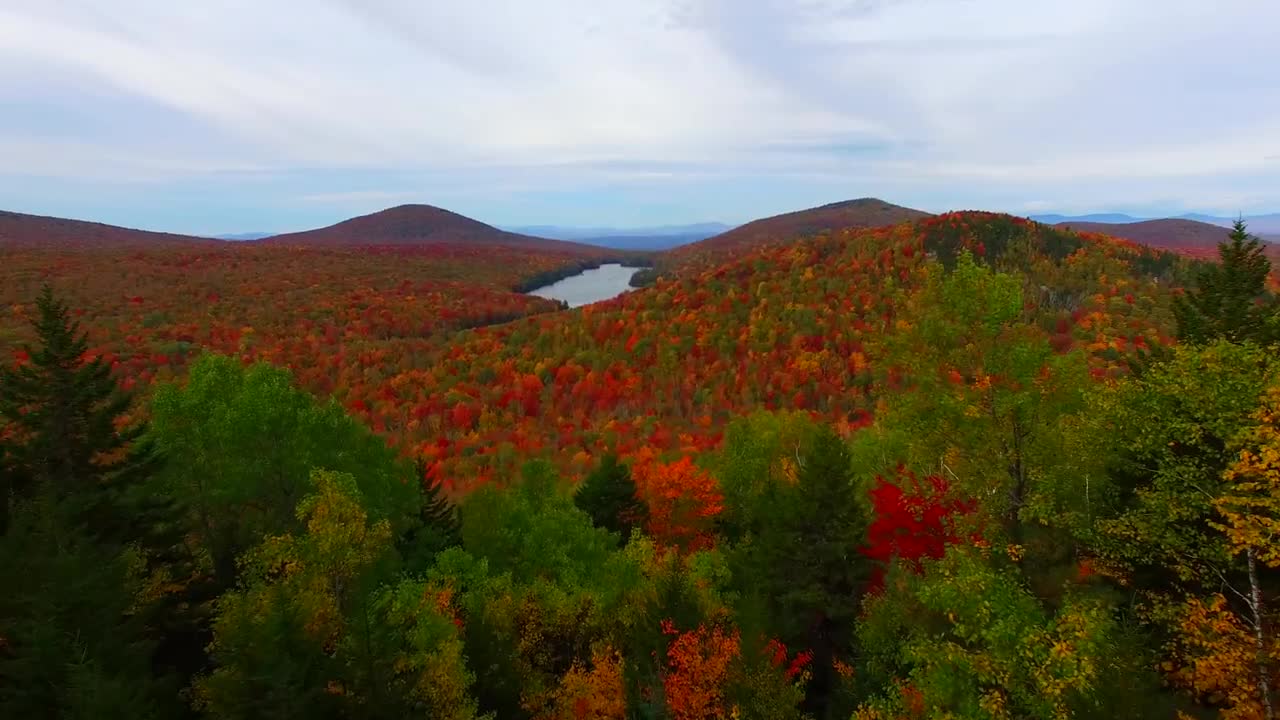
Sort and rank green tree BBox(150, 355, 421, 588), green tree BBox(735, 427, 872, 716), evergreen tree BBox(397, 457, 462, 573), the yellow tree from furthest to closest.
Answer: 1. evergreen tree BBox(397, 457, 462, 573)
2. green tree BBox(150, 355, 421, 588)
3. green tree BBox(735, 427, 872, 716)
4. the yellow tree

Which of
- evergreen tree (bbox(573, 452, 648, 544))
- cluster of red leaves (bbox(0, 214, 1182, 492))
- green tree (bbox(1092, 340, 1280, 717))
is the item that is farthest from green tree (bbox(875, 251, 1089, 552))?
cluster of red leaves (bbox(0, 214, 1182, 492))

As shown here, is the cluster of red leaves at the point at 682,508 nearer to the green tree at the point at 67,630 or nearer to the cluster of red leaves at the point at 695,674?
the cluster of red leaves at the point at 695,674

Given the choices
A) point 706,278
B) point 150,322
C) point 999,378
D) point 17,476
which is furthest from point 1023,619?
point 150,322

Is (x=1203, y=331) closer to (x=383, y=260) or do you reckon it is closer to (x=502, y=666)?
(x=502, y=666)

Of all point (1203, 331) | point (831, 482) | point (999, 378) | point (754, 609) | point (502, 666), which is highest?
point (1203, 331)

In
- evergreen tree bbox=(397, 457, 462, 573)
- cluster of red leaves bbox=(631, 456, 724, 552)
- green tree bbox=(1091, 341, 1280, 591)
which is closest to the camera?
green tree bbox=(1091, 341, 1280, 591)

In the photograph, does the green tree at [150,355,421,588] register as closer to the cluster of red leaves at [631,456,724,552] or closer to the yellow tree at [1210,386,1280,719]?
the cluster of red leaves at [631,456,724,552]

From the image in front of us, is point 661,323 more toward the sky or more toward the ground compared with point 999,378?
more toward the ground
